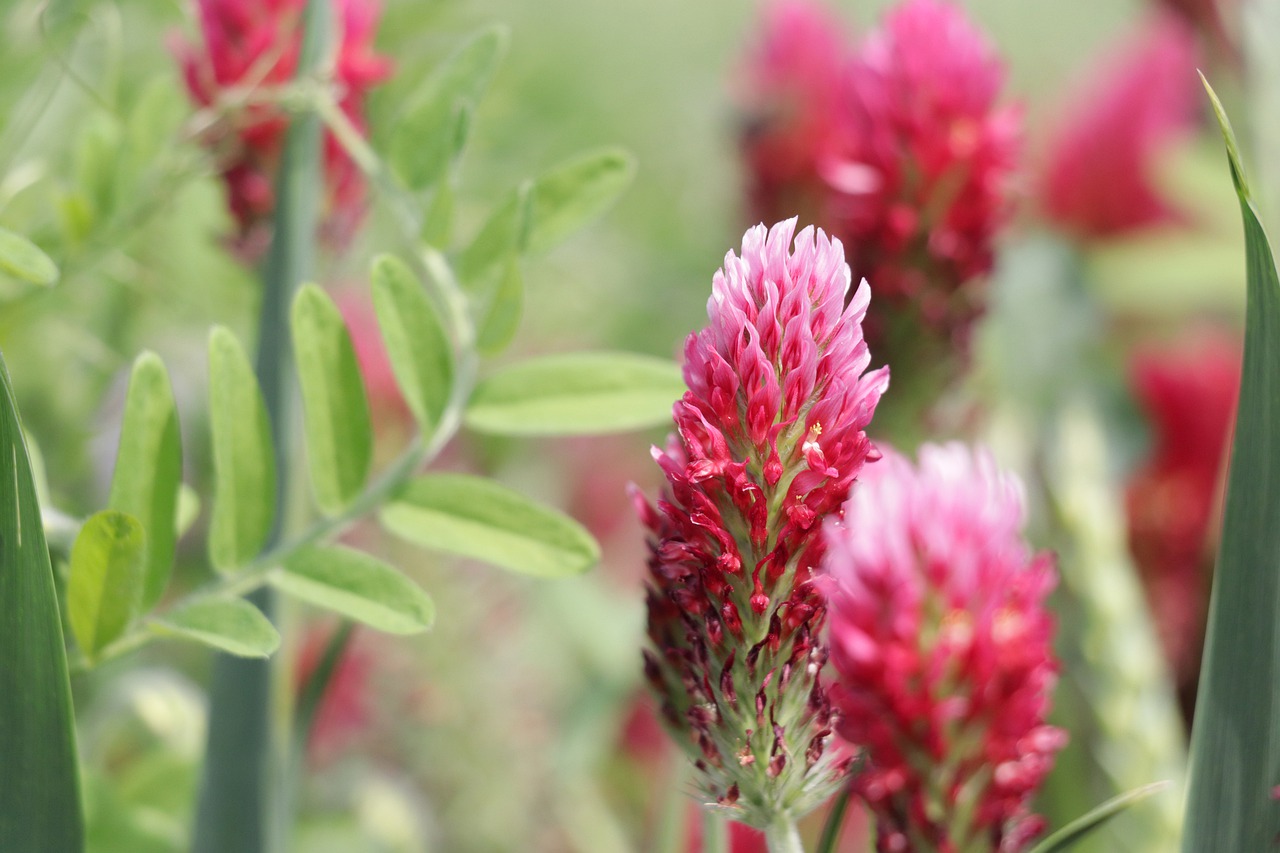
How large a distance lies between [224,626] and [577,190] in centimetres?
15

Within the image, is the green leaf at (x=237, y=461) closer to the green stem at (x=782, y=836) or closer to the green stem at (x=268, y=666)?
the green stem at (x=268, y=666)

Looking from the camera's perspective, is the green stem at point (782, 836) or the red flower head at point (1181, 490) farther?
the red flower head at point (1181, 490)

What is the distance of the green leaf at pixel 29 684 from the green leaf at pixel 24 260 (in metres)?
0.05

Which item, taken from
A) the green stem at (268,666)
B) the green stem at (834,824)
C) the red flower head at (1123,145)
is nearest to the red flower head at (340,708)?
the green stem at (268,666)

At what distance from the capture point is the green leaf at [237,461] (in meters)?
0.28

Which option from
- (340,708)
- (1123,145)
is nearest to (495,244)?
(340,708)

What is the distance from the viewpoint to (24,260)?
0.25 metres

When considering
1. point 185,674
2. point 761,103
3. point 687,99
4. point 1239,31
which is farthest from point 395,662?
point 687,99

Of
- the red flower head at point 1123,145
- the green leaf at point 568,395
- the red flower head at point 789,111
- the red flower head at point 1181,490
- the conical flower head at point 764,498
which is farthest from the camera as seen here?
the red flower head at point 1123,145

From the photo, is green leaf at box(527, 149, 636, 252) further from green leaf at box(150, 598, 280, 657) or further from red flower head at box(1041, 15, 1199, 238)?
red flower head at box(1041, 15, 1199, 238)

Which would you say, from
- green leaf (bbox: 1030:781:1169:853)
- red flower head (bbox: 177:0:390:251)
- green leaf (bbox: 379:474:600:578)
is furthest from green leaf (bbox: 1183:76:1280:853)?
red flower head (bbox: 177:0:390:251)

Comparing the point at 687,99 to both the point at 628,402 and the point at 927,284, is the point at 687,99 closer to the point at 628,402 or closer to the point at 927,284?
the point at 927,284

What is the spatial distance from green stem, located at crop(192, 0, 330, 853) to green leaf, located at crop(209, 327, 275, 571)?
0.02m

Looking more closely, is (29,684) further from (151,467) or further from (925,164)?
(925,164)
